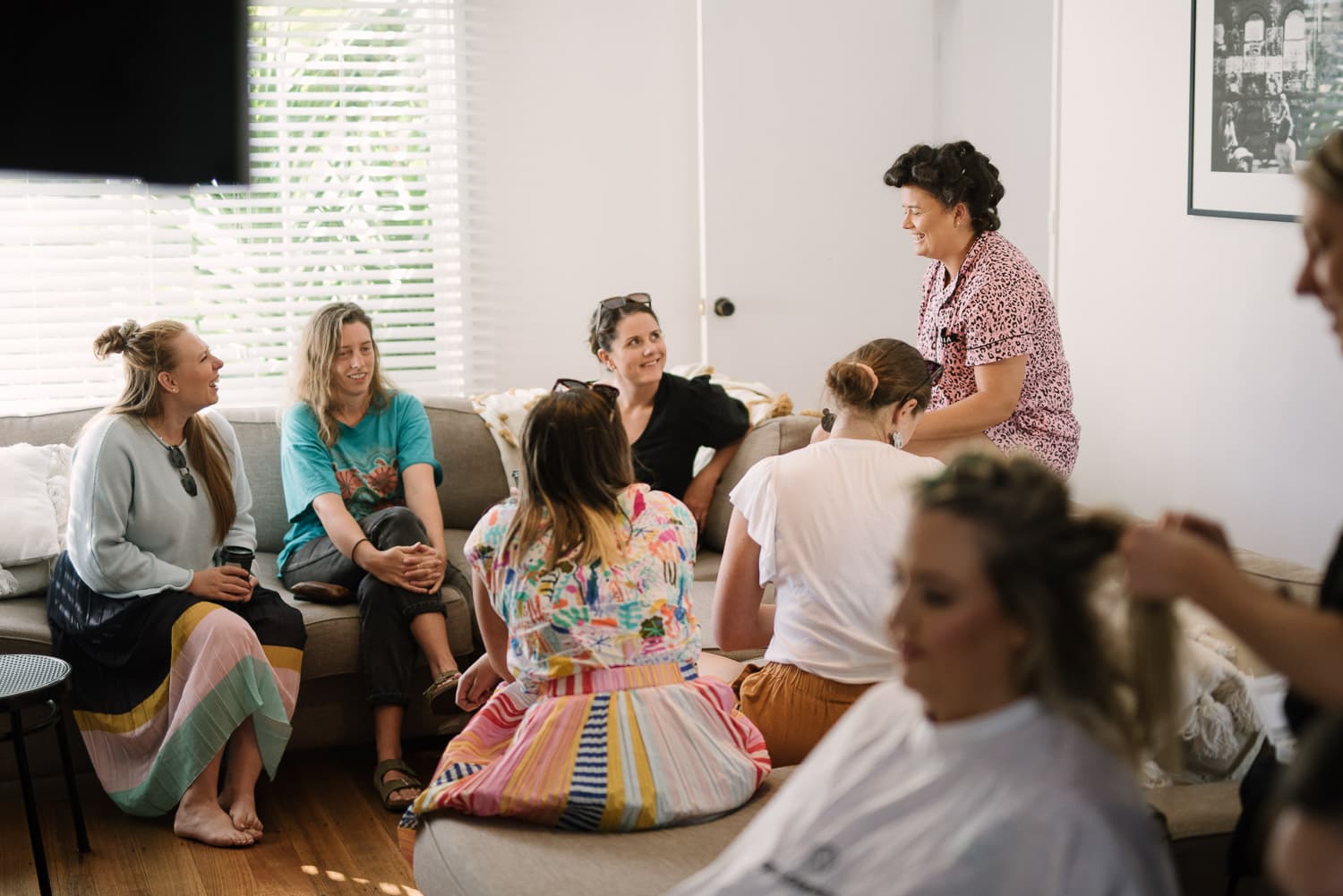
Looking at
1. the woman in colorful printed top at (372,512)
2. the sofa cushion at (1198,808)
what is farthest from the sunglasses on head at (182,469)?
the sofa cushion at (1198,808)

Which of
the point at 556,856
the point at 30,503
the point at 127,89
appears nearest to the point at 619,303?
the point at 30,503

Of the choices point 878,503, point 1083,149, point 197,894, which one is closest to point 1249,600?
point 878,503

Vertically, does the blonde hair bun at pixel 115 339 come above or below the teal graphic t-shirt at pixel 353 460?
above

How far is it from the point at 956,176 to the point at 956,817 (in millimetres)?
2165

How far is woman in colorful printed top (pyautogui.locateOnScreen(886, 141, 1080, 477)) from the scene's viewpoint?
10.0 feet

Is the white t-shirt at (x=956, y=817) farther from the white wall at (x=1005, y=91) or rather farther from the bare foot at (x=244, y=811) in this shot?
the white wall at (x=1005, y=91)

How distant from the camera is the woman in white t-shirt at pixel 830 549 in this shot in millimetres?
2215

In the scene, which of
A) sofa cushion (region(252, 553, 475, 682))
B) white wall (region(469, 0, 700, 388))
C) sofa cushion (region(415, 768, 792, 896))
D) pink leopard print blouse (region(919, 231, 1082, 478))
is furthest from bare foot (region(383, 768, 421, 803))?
white wall (region(469, 0, 700, 388))

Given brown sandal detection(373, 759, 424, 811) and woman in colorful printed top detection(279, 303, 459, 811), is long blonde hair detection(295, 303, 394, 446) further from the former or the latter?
brown sandal detection(373, 759, 424, 811)

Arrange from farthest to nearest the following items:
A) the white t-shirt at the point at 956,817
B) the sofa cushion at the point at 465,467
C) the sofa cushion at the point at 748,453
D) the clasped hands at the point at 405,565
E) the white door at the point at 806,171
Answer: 1. the white door at the point at 806,171
2. the sofa cushion at the point at 465,467
3. the sofa cushion at the point at 748,453
4. the clasped hands at the point at 405,565
5. the white t-shirt at the point at 956,817

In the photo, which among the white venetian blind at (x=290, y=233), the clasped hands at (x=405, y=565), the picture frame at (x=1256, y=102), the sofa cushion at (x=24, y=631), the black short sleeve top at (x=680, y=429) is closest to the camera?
the sofa cushion at (x=24, y=631)

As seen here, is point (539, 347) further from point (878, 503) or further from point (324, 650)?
point (878, 503)

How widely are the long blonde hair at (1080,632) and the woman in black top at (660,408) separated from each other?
90.5 inches

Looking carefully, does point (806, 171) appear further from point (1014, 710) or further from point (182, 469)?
point (1014, 710)
